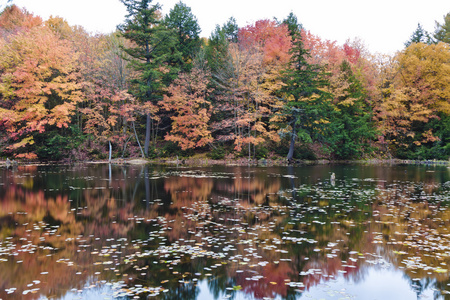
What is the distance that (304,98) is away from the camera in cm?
3841

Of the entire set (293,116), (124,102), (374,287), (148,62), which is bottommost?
(374,287)

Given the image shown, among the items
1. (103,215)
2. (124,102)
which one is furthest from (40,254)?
(124,102)

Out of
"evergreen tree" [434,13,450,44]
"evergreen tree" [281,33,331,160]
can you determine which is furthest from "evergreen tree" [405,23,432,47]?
"evergreen tree" [281,33,331,160]

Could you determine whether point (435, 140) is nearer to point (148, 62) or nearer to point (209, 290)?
point (148, 62)

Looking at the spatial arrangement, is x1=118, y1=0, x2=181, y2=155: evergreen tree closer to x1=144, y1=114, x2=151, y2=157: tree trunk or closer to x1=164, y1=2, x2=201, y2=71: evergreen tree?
x1=144, y1=114, x2=151, y2=157: tree trunk

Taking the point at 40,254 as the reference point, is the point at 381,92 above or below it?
above

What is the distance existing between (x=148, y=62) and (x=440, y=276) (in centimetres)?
3834

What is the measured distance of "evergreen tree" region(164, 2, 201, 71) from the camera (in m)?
44.7

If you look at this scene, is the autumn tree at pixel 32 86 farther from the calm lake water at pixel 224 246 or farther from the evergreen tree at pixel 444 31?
the evergreen tree at pixel 444 31

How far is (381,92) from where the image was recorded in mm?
47094

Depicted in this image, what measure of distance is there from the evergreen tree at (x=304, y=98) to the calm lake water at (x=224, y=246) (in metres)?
22.3

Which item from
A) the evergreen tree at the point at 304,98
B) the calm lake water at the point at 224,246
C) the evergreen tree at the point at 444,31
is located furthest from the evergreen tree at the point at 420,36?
the calm lake water at the point at 224,246

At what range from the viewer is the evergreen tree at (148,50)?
3862cm

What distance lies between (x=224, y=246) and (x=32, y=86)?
35.0 meters
